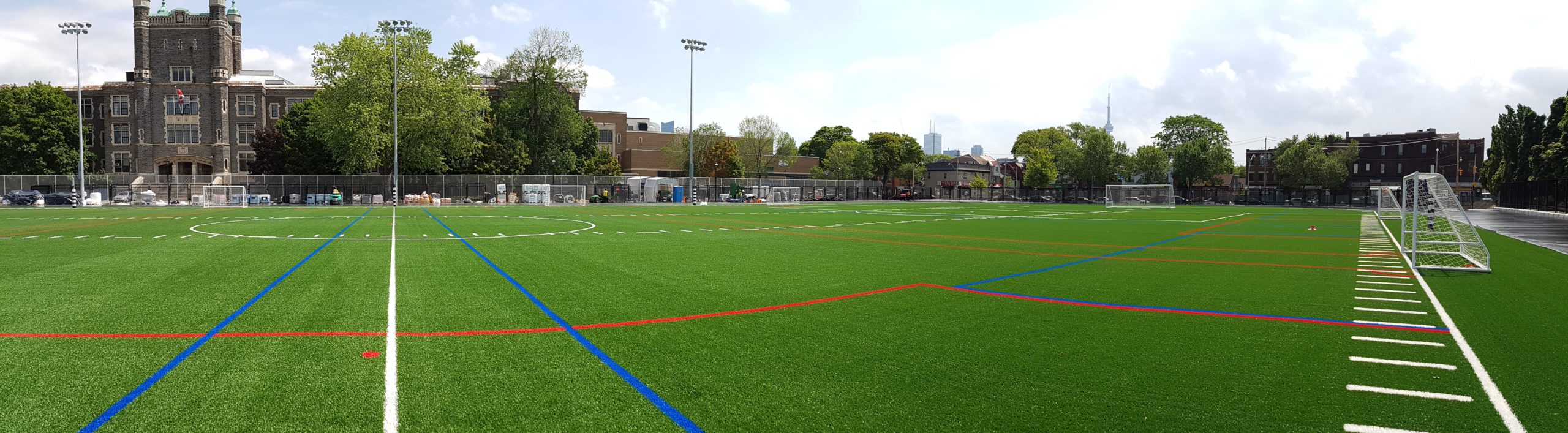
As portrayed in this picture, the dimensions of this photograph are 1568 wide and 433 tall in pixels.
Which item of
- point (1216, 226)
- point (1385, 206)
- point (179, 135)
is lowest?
point (1216, 226)

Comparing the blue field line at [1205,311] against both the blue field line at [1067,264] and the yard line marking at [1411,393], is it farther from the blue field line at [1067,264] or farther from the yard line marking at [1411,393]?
the yard line marking at [1411,393]

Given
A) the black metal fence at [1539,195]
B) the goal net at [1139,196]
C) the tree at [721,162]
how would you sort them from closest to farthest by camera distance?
the black metal fence at [1539,195], the goal net at [1139,196], the tree at [721,162]

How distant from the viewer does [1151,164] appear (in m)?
A: 97.6

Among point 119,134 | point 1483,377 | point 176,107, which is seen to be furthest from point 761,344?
point 119,134

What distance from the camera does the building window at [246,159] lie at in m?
88.4

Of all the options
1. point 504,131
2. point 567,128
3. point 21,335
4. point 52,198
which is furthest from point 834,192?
point 21,335

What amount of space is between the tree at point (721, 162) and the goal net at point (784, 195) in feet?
50.3

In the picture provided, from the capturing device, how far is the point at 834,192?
88438 millimetres

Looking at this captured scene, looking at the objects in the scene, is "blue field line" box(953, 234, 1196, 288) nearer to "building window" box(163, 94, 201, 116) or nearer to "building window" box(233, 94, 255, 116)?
"building window" box(233, 94, 255, 116)

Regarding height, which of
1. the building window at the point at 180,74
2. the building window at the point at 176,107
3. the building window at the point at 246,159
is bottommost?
the building window at the point at 246,159

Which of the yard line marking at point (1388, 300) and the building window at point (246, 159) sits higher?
the building window at point (246, 159)

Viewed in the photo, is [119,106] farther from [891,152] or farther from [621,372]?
[621,372]

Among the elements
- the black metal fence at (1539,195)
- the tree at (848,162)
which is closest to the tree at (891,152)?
the tree at (848,162)

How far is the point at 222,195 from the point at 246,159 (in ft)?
117
